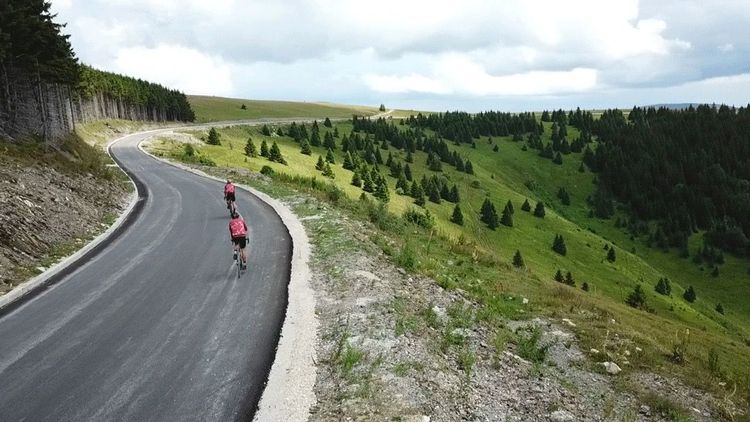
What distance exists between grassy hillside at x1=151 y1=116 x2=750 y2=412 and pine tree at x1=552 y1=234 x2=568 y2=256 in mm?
1339

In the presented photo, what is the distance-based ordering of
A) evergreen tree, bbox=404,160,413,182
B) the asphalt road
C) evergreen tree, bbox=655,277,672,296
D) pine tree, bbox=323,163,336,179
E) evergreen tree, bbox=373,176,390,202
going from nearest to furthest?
the asphalt road
pine tree, bbox=323,163,336,179
evergreen tree, bbox=373,176,390,202
evergreen tree, bbox=655,277,672,296
evergreen tree, bbox=404,160,413,182

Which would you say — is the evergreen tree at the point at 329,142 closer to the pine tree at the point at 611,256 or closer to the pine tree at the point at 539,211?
the pine tree at the point at 539,211

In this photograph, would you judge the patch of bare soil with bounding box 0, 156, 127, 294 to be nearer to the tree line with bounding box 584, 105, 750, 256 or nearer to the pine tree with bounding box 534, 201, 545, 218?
the pine tree with bounding box 534, 201, 545, 218

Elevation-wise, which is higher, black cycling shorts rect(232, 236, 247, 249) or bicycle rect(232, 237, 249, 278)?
black cycling shorts rect(232, 236, 247, 249)

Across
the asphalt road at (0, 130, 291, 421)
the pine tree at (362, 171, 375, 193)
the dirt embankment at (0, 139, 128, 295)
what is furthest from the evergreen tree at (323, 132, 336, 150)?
the asphalt road at (0, 130, 291, 421)

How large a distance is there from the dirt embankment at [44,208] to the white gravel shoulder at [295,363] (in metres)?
8.60

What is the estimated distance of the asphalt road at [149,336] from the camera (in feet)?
28.2

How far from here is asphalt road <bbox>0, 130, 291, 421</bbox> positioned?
338 inches

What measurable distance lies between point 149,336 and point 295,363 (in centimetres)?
389

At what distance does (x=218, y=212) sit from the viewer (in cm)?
2802

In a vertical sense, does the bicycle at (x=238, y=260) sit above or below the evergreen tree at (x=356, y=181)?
above

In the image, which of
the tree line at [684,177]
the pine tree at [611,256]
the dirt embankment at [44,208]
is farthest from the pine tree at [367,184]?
the tree line at [684,177]

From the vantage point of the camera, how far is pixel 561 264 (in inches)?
3780

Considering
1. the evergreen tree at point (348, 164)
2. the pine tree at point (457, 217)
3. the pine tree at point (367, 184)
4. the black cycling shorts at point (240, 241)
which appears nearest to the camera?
the black cycling shorts at point (240, 241)
